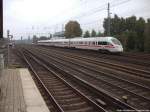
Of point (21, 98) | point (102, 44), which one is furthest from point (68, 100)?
point (102, 44)

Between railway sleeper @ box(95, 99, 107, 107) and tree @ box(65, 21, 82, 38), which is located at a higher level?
tree @ box(65, 21, 82, 38)

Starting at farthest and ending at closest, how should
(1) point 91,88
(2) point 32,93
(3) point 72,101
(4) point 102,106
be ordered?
(1) point 91,88, (2) point 32,93, (3) point 72,101, (4) point 102,106

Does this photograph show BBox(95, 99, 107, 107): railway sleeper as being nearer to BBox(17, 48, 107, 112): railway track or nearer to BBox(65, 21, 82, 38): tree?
BBox(17, 48, 107, 112): railway track

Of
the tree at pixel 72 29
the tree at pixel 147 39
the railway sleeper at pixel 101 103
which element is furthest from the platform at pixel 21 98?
the tree at pixel 72 29

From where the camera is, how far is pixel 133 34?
156 feet

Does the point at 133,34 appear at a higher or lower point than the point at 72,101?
higher

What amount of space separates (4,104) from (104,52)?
30.7 m

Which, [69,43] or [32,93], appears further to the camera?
[69,43]

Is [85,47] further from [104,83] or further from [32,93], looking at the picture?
[32,93]

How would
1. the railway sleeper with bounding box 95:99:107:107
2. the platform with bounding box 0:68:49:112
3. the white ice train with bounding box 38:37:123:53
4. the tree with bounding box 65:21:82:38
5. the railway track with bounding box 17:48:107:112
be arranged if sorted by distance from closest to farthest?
1. the platform with bounding box 0:68:49:112
2. the railway track with bounding box 17:48:107:112
3. the railway sleeper with bounding box 95:99:107:107
4. the white ice train with bounding box 38:37:123:53
5. the tree with bounding box 65:21:82:38

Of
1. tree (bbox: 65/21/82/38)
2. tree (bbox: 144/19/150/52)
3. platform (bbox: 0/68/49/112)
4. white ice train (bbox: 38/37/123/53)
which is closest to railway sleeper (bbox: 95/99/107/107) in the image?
platform (bbox: 0/68/49/112)

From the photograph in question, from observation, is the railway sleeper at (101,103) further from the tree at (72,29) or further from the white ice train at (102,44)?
the tree at (72,29)

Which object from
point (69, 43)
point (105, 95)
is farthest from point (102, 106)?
point (69, 43)

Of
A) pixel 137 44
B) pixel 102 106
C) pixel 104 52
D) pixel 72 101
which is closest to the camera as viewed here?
pixel 102 106
